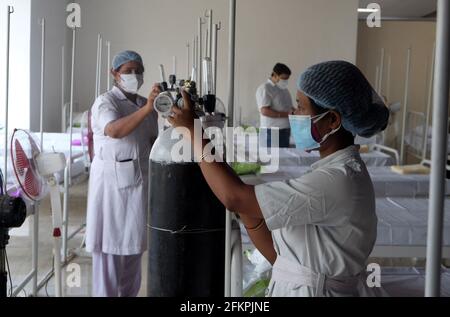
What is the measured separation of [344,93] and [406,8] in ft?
24.1

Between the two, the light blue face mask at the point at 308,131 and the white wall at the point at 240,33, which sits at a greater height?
the white wall at the point at 240,33

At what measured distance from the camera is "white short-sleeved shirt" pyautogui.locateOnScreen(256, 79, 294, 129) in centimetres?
577

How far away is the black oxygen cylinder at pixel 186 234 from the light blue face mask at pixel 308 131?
0.45 meters

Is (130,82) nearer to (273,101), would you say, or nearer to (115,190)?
(115,190)

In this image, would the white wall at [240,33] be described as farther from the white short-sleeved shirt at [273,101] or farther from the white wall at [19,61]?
the white short-sleeved shirt at [273,101]

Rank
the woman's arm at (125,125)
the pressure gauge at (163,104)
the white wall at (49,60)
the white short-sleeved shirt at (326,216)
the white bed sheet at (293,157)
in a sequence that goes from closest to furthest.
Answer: the white short-sleeved shirt at (326,216), the pressure gauge at (163,104), the woman's arm at (125,125), the white bed sheet at (293,157), the white wall at (49,60)

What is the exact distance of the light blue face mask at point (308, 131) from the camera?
1.28 meters

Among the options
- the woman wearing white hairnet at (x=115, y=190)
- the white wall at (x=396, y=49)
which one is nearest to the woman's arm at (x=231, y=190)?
the woman wearing white hairnet at (x=115, y=190)

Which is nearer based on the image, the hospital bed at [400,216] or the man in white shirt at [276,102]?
the hospital bed at [400,216]

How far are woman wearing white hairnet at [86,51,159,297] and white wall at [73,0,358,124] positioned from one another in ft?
14.8
